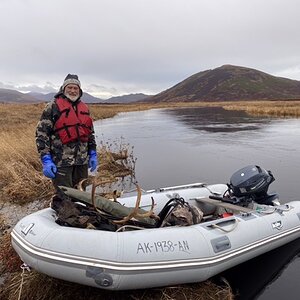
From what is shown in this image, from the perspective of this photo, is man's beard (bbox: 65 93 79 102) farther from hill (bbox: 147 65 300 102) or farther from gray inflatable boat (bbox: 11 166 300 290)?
hill (bbox: 147 65 300 102)

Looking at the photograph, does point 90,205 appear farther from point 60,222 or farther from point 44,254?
point 44,254

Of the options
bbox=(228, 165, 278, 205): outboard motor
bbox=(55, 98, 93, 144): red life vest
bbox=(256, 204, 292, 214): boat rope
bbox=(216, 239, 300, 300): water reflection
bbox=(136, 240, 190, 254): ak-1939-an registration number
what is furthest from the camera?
bbox=(228, 165, 278, 205): outboard motor

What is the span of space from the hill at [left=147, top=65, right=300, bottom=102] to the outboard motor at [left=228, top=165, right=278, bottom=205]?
126 metres

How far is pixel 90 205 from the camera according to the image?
4.01 m

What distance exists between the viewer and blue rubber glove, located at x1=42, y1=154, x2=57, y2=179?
14.3ft

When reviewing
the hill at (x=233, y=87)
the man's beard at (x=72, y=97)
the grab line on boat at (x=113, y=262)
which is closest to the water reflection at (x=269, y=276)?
the grab line on boat at (x=113, y=262)

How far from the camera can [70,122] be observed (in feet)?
14.8

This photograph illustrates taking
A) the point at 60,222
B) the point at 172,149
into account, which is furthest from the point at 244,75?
the point at 60,222

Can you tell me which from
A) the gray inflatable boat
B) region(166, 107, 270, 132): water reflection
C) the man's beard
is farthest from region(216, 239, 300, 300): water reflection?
region(166, 107, 270, 132): water reflection

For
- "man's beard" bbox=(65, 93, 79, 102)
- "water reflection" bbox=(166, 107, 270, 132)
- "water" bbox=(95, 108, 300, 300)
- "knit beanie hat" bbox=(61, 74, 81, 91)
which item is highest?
"knit beanie hat" bbox=(61, 74, 81, 91)

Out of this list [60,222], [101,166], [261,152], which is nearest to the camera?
[60,222]

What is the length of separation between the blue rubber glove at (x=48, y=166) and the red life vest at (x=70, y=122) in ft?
0.96

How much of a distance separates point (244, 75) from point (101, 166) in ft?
558

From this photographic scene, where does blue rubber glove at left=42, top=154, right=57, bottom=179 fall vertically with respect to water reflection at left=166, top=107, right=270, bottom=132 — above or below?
above
